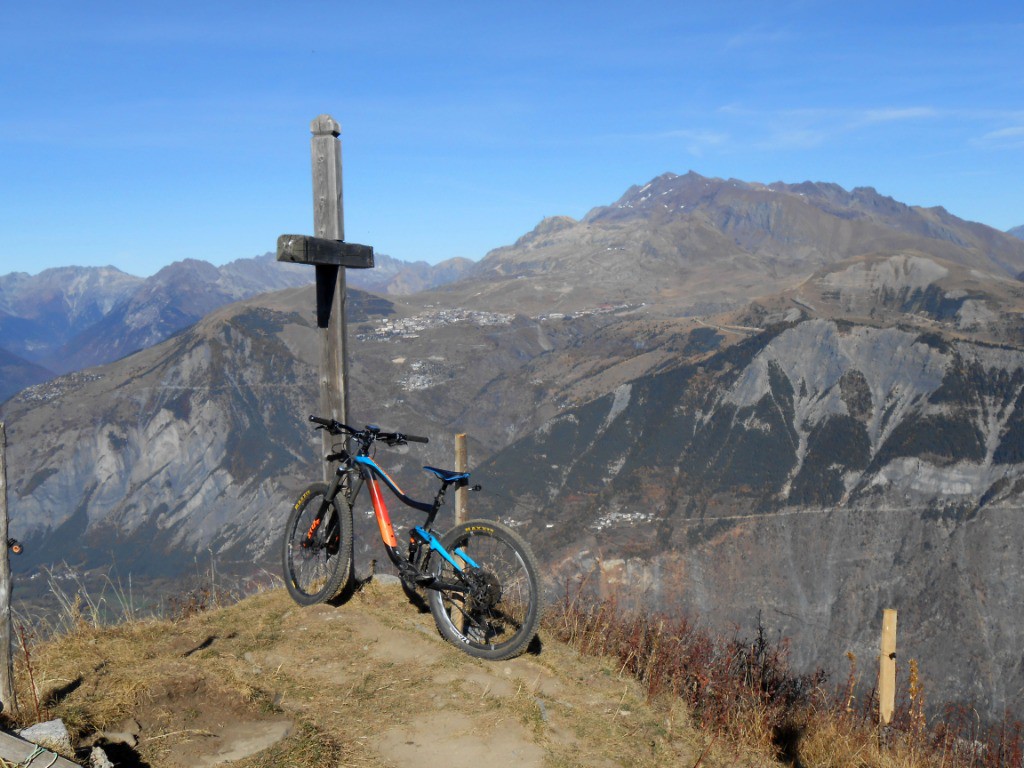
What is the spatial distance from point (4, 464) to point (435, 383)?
4339 inches

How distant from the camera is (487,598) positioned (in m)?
6.02

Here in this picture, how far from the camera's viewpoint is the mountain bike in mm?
6027

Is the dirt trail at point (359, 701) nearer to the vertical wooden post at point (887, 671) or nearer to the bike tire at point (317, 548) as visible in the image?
the bike tire at point (317, 548)

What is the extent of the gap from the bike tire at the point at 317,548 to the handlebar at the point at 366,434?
531mm

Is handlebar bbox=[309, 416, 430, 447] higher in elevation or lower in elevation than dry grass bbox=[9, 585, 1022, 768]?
higher

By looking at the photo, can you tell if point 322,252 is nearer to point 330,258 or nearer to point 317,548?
point 330,258

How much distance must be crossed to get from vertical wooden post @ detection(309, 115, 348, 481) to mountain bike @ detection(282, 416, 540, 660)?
545 mm

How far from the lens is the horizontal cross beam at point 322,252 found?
7129 millimetres

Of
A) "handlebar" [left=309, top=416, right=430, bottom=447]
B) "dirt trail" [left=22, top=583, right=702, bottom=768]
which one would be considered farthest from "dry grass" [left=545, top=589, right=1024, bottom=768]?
"handlebar" [left=309, top=416, right=430, bottom=447]

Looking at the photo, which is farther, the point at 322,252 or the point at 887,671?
the point at 322,252

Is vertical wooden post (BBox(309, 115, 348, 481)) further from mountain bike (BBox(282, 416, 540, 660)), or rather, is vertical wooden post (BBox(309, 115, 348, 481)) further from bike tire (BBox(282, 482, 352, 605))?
mountain bike (BBox(282, 416, 540, 660))

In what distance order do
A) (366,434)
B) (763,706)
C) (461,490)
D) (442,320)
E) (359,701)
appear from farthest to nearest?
(442,320)
(366,434)
(461,490)
(763,706)
(359,701)

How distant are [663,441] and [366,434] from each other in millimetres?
60043

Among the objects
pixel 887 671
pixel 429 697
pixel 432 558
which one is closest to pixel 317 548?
pixel 432 558
